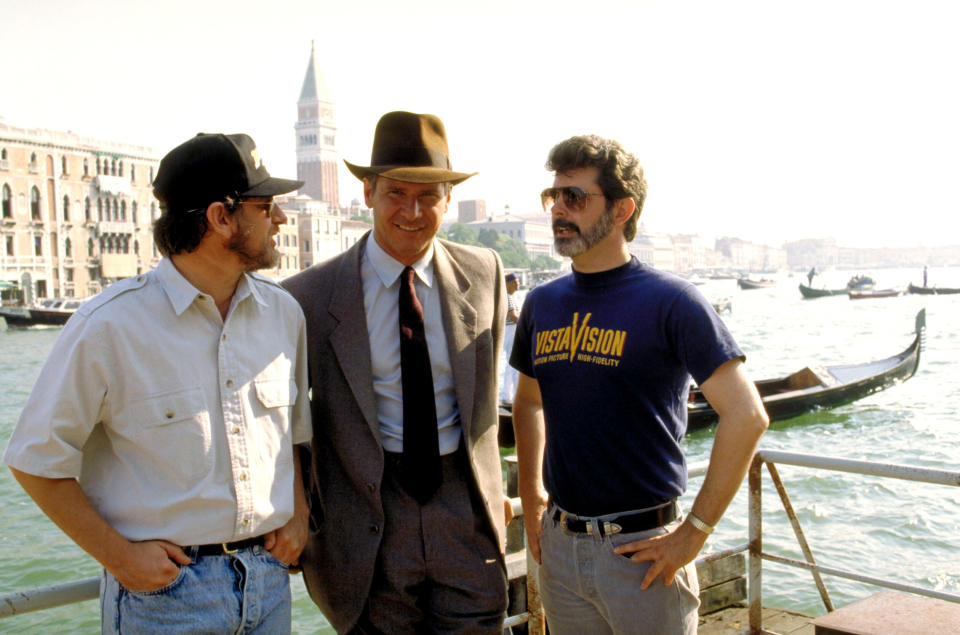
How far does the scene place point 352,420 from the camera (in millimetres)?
2006

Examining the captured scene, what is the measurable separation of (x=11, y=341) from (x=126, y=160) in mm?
22458

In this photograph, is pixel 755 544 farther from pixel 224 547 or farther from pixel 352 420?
pixel 224 547

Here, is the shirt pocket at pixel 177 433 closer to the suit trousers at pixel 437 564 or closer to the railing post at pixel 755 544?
the suit trousers at pixel 437 564

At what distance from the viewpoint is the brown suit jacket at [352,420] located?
6.53ft

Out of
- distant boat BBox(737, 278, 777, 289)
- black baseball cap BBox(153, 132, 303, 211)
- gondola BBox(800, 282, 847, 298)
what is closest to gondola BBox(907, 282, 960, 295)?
gondola BBox(800, 282, 847, 298)

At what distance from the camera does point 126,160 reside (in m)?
51.0

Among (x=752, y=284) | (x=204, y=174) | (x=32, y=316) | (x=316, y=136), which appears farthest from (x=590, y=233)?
(x=316, y=136)

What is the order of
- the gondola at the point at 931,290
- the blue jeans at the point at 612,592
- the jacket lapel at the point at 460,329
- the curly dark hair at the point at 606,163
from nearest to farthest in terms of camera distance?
the blue jeans at the point at 612,592 → the curly dark hair at the point at 606,163 → the jacket lapel at the point at 460,329 → the gondola at the point at 931,290

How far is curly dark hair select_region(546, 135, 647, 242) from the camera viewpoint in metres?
1.97

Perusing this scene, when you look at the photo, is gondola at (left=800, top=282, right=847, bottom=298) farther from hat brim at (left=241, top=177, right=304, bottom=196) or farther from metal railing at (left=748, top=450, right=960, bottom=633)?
hat brim at (left=241, top=177, right=304, bottom=196)

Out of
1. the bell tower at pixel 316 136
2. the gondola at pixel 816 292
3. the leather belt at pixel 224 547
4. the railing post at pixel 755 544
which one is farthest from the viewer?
the bell tower at pixel 316 136

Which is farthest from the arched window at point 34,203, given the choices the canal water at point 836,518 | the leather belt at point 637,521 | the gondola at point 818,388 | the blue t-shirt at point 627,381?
the leather belt at point 637,521

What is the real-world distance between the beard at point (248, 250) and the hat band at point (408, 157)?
1.60 ft

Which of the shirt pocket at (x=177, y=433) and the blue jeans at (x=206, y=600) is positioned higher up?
the shirt pocket at (x=177, y=433)
